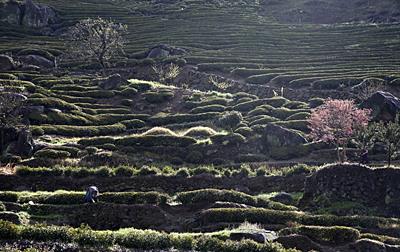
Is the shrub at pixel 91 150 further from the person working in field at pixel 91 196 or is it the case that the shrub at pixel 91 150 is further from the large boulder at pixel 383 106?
the large boulder at pixel 383 106

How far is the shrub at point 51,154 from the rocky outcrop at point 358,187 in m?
27.3

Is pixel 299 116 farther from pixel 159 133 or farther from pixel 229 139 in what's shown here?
pixel 159 133

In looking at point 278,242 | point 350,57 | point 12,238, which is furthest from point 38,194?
point 350,57

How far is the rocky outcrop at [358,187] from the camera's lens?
125 feet

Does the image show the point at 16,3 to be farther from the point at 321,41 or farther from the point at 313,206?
the point at 313,206

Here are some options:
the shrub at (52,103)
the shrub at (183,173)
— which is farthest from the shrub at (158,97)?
the shrub at (183,173)

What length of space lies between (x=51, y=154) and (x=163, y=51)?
239 feet

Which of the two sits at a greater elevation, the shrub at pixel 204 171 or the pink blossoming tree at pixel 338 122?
the pink blossoming tree at pixel 338 122

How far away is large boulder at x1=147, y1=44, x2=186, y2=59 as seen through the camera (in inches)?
4828

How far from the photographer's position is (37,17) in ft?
581

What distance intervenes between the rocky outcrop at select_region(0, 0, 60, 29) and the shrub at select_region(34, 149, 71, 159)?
13234cm

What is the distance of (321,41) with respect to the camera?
141 m

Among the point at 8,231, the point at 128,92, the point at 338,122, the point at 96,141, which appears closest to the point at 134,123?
the point at 96,141

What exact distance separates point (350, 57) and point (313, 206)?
8570 cm
